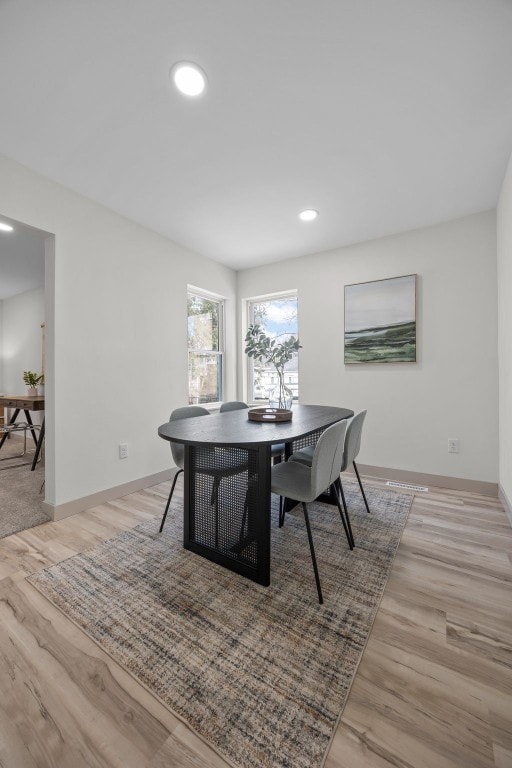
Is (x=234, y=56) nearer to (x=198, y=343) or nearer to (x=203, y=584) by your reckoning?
(x=203, y=584)

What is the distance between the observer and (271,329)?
419 centimetres

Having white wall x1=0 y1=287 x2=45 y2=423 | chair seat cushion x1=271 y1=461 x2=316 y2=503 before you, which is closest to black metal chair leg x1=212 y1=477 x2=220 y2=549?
chair seat cushion x1=271 y1=461 x2=316 y2=503

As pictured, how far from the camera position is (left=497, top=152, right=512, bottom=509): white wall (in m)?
2.19

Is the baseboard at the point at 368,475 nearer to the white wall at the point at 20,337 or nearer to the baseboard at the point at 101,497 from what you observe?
the baseboard at the point at 101,497

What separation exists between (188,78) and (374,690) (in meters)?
2.68

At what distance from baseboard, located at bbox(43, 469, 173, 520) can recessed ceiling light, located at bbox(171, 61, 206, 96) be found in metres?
2.73

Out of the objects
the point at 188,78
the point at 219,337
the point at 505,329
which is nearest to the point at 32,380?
the point at 219,337

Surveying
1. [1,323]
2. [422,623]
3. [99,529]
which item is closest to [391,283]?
[422,623]

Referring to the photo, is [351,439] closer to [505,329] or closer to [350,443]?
[350,443]

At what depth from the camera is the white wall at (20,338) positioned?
208 inches

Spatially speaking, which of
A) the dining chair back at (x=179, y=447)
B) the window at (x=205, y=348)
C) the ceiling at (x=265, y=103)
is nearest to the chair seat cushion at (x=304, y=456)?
the dining chair back at (x=179, y=447)

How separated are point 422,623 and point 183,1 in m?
2.72

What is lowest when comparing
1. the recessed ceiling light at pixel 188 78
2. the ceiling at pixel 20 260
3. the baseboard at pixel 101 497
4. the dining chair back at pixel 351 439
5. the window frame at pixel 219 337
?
the baseboard at pixel 101 497

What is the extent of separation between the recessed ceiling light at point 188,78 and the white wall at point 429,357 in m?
2.33
